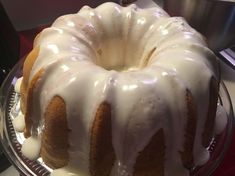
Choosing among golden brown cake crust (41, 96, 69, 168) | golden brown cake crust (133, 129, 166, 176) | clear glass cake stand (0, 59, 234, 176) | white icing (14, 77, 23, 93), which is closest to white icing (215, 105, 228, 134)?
clear glass cake stand (0, 59, 234, 176)

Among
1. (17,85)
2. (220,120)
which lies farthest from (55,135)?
Answer: (220,120)

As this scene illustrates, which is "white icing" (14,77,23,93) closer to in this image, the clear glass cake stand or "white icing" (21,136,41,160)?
the clear glass cake stand

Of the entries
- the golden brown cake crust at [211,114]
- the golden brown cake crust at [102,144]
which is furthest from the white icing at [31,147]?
the golden brown cake crust at [211,114]

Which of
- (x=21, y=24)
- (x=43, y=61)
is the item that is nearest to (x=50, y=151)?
(x=43, y=61)

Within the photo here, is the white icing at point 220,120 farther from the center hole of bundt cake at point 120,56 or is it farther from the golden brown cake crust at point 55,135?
the golden brown cake crust at point 55,135

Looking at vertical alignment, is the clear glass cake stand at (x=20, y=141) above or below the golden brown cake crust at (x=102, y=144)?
below

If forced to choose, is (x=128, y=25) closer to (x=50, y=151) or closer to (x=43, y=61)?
(x=43, y=61)
